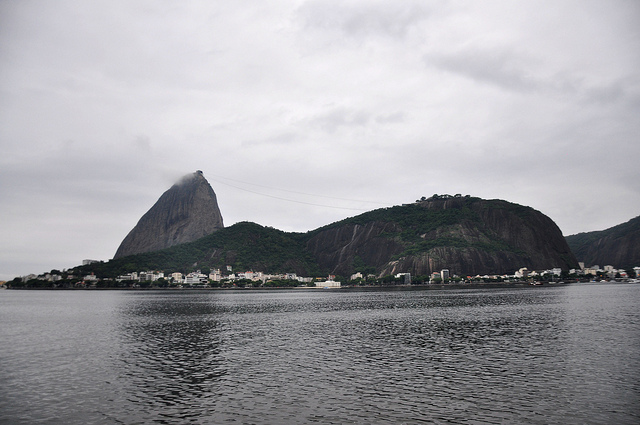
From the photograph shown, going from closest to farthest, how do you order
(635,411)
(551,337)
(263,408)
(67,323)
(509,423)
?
(509,423)
(635,411)
(263,408)
(551,337)
(67,323)

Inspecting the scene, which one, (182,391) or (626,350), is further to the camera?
(626,350)

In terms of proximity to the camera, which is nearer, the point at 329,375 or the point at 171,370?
the point at 329,375

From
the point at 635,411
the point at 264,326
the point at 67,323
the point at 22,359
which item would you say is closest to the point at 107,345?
the point at 22,359

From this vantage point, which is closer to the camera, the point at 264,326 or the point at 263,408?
the point at 263,408

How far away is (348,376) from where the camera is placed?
→ 2620 centimetres

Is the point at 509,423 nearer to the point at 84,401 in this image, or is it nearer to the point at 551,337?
the point at 84,401

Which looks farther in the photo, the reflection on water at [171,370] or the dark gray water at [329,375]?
the reflection on water at [171,370]

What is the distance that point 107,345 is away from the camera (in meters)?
39.5

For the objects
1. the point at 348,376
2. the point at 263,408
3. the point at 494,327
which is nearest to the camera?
the point at 263,408

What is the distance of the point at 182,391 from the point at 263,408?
6059mm

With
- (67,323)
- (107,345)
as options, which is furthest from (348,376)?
(67,323)

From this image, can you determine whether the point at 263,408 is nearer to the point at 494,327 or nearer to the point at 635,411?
the point at 635,411

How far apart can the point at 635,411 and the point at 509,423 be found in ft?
21.1

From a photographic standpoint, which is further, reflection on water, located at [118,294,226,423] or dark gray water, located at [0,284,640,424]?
reflection on water, located at [118,294,226,423]
